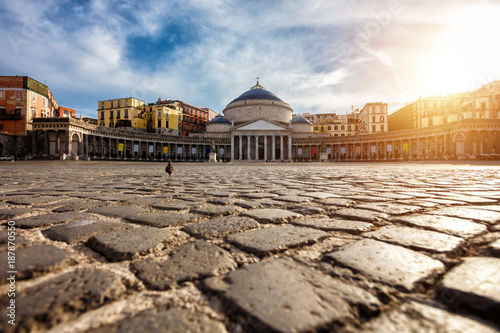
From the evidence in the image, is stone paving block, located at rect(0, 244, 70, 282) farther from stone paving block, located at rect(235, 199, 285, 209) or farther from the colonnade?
the colonnade

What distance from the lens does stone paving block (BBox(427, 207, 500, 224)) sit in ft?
6.54

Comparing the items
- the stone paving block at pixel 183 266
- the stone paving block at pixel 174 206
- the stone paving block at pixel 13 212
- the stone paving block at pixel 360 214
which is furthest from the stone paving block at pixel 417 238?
the stone paving block at pixel 13 212

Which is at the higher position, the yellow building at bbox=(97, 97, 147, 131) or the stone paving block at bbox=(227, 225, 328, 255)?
the yellow building at bbox=(97, 97, 147, 131)

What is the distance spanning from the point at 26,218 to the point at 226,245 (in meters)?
1.81

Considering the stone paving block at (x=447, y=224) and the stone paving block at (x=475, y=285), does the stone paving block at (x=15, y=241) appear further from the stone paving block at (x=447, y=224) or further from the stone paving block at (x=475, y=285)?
the stone paving block at (x=447, y=224)

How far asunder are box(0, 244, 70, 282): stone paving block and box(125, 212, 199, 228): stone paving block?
0.67 meters

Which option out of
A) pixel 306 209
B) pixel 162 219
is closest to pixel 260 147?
pixel 306 209

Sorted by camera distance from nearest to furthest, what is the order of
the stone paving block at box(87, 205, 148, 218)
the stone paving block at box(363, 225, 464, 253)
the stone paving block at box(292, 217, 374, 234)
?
the stone paving block at box(363, 225, 464, 253), the stone paving block at box(292, 217, 374, 234), the stone paving block at box(87, 205, 148, 218)

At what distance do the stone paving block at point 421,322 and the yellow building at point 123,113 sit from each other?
55.8 m

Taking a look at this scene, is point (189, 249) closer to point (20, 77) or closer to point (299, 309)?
point (299, 309)

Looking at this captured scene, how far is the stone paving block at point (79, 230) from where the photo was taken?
153 cm

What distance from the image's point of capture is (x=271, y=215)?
2.19 m

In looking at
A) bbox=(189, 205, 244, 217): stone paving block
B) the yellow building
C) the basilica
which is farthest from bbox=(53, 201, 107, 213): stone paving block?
Answer: the yellow building

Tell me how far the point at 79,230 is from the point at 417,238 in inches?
86.9
